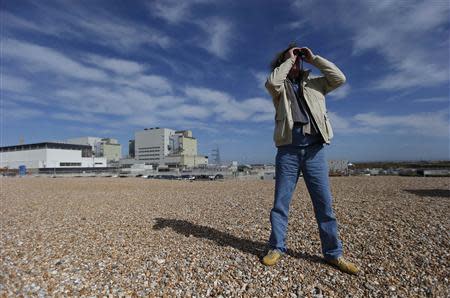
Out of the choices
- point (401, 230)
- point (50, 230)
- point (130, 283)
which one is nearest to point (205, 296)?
point (130, 283)

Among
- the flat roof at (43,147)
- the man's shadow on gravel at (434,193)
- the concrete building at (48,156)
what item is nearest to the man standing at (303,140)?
the man's shadow on gravel at (434,193)

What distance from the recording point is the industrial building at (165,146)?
106 meters

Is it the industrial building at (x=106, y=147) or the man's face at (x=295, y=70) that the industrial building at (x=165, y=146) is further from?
the man's face at (x=295, y=70)

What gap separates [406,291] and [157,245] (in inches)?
114

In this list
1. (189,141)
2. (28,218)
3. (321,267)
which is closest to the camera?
(321,267)

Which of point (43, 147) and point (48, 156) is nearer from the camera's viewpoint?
point (48, 156)

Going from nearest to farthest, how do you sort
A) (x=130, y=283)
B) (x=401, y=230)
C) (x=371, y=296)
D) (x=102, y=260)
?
(x=371, y=296), (x=130, y=283), (x=102, y=260), (x=401, y=230)

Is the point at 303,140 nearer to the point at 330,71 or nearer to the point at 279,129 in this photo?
the point at 279,129

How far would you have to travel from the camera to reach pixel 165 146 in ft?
358

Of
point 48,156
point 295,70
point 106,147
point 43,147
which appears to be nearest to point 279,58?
point 295,70

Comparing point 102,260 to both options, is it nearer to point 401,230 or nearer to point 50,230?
point 50,230

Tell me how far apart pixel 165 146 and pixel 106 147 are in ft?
81.4

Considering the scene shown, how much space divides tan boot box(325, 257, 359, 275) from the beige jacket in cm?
127

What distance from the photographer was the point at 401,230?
3.80 metres
